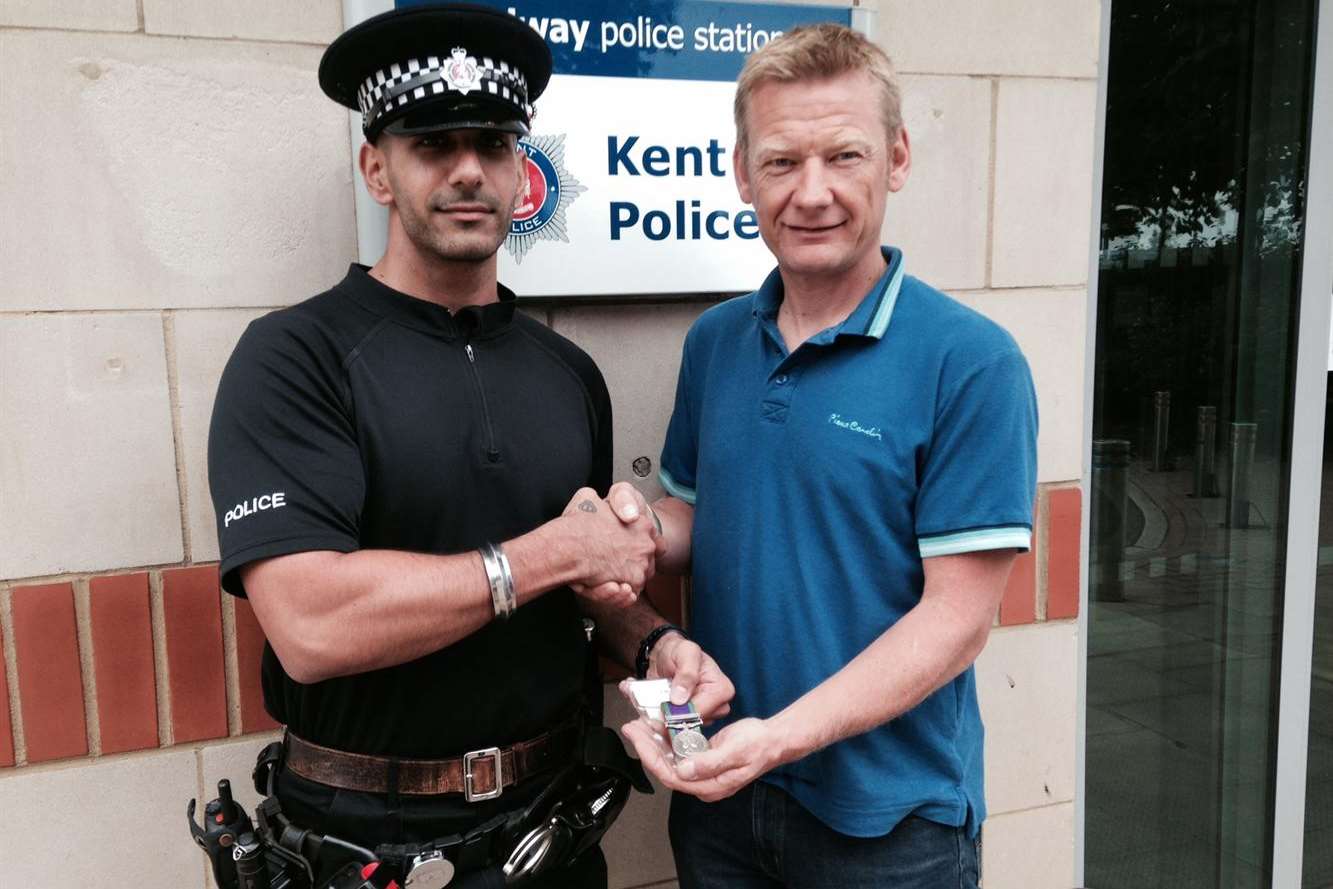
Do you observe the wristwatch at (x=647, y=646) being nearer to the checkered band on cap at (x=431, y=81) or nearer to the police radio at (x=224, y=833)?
the police radio at (x=224, y=833)

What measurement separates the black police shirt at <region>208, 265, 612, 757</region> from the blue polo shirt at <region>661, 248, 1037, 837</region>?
0.37m

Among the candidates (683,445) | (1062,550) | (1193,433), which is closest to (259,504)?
(683,445)

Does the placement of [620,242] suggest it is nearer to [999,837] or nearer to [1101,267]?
[1101,267]

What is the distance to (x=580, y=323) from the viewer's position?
233cm

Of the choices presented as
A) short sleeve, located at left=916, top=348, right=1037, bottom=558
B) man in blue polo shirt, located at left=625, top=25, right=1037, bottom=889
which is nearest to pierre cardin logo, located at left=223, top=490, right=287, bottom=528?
man in blue polo shirt, located at left=625, top=25, right=1037, bottom=889

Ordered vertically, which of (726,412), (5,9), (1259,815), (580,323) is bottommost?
(1259,815)

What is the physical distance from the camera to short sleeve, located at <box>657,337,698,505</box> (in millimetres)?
2139

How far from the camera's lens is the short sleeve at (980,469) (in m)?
1.62

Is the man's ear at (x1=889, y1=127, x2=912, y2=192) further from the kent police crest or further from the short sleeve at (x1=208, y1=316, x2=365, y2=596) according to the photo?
the short sleeve at (x1=208, y1=316, x2=365, y2=596)

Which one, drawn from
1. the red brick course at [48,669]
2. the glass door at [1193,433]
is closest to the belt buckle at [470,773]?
the red brick course at [48,669]

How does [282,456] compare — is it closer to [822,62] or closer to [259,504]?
[259,504]

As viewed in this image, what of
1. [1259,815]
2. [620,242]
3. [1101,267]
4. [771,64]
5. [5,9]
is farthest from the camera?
[1259,815]

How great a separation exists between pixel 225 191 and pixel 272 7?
39 centimetres

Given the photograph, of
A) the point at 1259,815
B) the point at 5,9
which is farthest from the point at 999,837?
the point at 5,9
